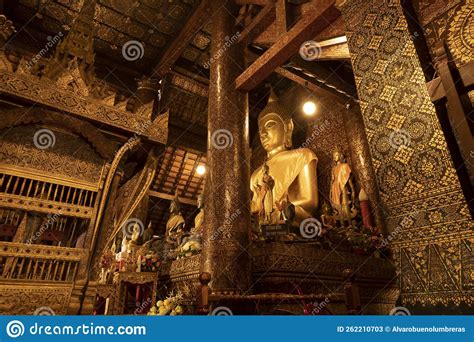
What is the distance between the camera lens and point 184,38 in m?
6.26

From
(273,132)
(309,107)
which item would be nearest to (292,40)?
(309,107)

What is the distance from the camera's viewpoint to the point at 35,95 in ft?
8.30

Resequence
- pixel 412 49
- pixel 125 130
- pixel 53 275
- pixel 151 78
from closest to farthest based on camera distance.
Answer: pixel 412 49
pixel 53 275
pixel 125 130
pixel 151 78

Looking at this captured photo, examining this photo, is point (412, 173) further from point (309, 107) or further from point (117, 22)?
point (117, 22)

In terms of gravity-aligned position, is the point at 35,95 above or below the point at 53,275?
above

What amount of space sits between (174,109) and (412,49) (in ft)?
23.3

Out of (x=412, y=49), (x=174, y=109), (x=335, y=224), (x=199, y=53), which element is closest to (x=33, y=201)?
(x=412, y=49)

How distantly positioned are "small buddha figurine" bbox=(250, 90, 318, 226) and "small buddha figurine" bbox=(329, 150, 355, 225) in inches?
15.4

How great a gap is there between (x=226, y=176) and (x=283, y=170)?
10.8ft

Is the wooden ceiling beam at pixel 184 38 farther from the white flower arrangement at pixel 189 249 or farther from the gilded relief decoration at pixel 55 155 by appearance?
the white flower arrangement at pixel 189 249

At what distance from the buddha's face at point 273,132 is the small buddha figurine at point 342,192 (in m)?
1.49

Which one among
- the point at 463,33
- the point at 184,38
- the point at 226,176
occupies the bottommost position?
the point at 226,176

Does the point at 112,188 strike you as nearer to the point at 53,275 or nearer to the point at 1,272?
the point at 53,275

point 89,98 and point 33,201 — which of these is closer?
point 33,201
